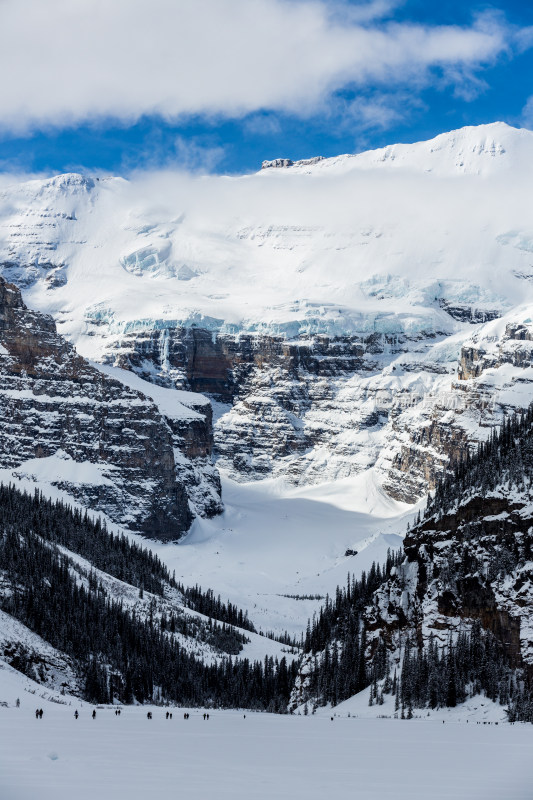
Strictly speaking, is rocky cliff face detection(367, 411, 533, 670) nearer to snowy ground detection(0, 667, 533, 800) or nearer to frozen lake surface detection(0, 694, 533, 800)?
snowy ground detection(0, 667, 533, 800)

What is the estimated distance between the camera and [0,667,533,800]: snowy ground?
186ft

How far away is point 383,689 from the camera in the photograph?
138 metres

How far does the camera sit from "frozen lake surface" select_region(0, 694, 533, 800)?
186ft

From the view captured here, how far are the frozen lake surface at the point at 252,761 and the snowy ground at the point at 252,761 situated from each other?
0.06 m

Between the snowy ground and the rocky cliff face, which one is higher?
the rocky cliff face

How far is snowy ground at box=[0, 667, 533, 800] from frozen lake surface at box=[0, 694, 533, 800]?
0.21ft

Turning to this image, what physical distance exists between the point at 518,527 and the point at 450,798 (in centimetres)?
7122

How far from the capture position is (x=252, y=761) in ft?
232

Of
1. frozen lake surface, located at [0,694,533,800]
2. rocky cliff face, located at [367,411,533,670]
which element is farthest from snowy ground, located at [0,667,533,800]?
rocky cliff face, located at [367,411,533,670]

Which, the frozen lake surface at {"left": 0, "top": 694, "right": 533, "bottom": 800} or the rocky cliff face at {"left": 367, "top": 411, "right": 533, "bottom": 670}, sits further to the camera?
the rocky cliff face at {"left": 367, "top": 411, "right": 533, "bottom": 670}

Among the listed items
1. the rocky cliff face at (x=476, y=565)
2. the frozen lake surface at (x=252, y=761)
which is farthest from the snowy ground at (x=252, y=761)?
the rocky cliff face at (x=476, y=565)

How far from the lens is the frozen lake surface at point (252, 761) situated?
56.7m

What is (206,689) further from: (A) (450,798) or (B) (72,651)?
(A) (450,798)

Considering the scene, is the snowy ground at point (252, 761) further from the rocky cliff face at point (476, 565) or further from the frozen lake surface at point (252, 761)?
the rocky cliff face at point (476, 565)
